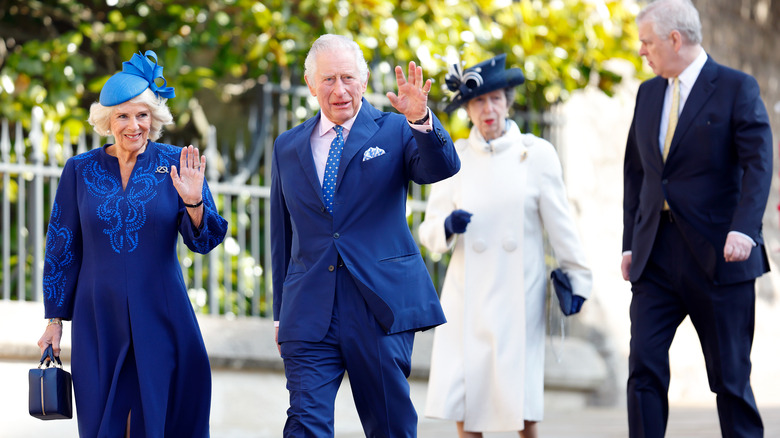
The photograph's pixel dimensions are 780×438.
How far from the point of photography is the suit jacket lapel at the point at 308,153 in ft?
13.3

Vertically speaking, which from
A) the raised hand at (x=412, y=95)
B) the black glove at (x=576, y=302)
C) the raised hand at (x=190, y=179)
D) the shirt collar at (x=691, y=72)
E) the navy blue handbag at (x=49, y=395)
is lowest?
the navy blue handbag at (x=49, y=395)

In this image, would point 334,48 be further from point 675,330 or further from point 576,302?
point 576,302

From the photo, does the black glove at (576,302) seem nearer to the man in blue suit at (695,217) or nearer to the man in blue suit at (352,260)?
the man in blue suit at (695,217)

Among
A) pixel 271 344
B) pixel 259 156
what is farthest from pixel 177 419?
pixel 259 156

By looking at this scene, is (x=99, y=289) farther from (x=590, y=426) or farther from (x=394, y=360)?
(x=590, y=426)

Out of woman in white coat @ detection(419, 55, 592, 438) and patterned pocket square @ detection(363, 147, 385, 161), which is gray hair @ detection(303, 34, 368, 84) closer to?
patterned pocket square @ detection(363, 147, 385, 161)

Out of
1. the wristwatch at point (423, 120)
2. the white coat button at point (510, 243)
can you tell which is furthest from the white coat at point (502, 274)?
the wristwatch at point (423, 120)

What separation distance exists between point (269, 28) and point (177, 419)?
340 centimetres

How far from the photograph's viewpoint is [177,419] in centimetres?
433

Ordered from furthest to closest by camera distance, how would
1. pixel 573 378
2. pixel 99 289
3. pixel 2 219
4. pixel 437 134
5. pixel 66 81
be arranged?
pixel 573 378 < pixel 66 81 < pixel 2 219 < pixel 99 289 < pixel 437 134

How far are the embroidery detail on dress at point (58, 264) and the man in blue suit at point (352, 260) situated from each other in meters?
0.79

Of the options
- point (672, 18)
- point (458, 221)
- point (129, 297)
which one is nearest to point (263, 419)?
point (458, 221)

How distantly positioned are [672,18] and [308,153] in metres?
1.59

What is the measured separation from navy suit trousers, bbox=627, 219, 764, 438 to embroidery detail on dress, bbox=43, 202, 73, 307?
2.13 metres
